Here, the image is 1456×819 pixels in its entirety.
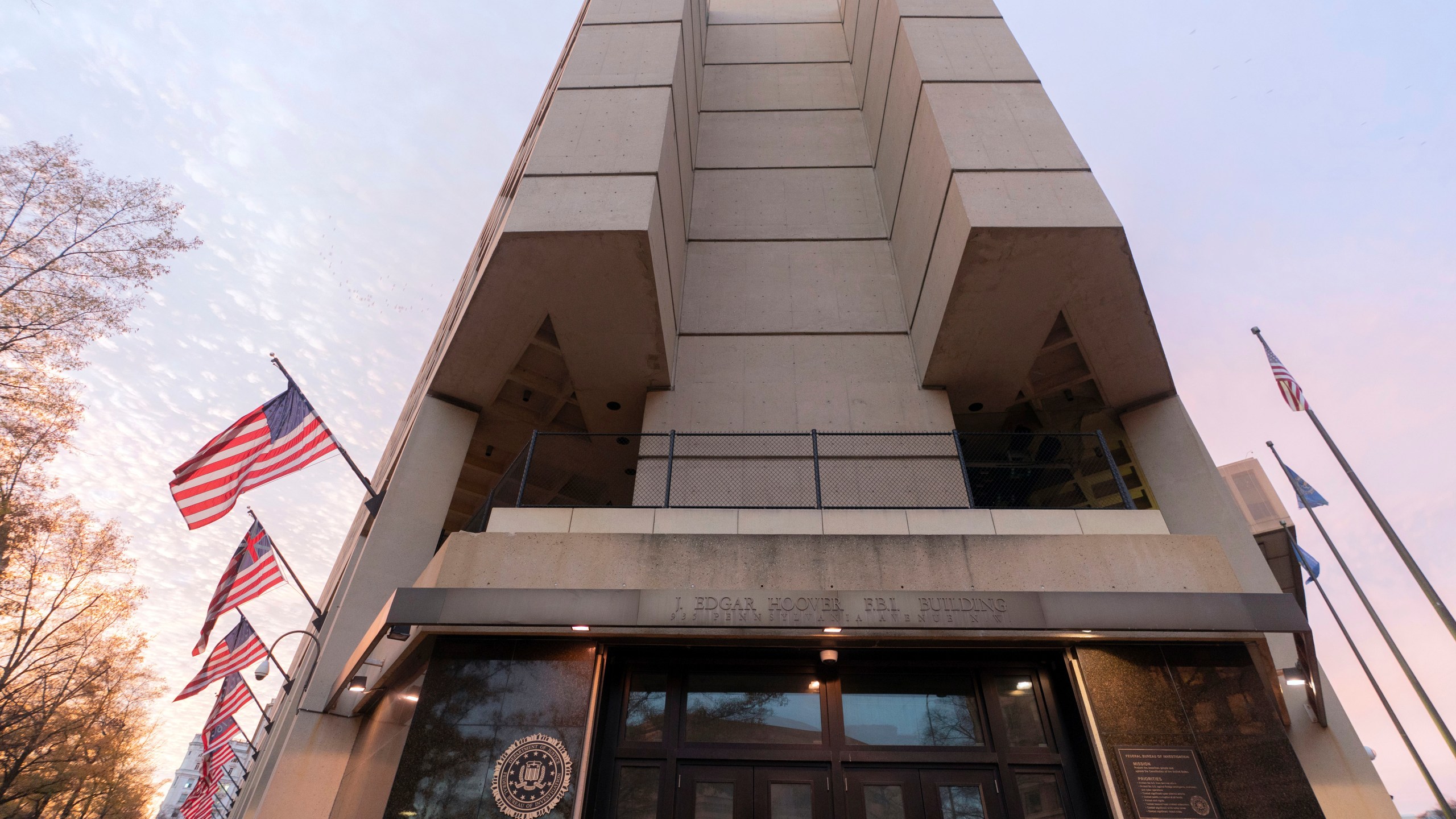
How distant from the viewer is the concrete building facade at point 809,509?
270 inches

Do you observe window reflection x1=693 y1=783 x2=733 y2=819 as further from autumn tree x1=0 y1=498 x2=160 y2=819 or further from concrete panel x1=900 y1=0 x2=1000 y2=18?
autumn tree x1=0 y1=498 x2=160 y2=819

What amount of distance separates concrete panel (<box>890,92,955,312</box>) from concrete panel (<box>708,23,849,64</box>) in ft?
30.1

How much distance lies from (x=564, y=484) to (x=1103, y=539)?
12817 millimetres

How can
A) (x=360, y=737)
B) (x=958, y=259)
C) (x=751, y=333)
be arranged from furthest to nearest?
(x=751, y=333), (x=958, y=259), (x=360, y=737)

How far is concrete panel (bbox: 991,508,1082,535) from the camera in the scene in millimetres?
8141

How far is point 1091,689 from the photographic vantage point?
277 inches

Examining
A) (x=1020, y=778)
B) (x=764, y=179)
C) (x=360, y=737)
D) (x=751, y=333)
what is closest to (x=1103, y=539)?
(x=1020, y=778)

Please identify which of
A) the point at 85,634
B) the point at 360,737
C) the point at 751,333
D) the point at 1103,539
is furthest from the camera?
the point at 85,634

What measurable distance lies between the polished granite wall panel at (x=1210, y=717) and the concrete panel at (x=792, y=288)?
25.2ft

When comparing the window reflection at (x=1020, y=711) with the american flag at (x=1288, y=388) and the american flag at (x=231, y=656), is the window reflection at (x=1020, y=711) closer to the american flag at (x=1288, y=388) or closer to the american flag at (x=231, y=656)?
the american flag at (x=1288, y=388)

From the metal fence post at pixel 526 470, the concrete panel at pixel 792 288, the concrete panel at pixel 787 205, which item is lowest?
the metal fence post at pixel 526 470

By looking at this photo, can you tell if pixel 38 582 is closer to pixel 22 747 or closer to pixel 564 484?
pixel 22 747

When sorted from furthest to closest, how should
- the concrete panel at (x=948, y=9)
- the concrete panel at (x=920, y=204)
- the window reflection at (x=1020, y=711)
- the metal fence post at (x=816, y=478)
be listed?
1. the concrete panel at (x=948, y=9)
2. the concrete panel at (x=920, y=204)
3. the metal fence post at (x=816, y=478)
4. the window reflection at (x=1020, y=711)

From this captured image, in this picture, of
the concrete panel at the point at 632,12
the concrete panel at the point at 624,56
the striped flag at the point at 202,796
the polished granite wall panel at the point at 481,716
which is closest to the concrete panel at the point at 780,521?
the polished granite wall panel at the point at 481,716
